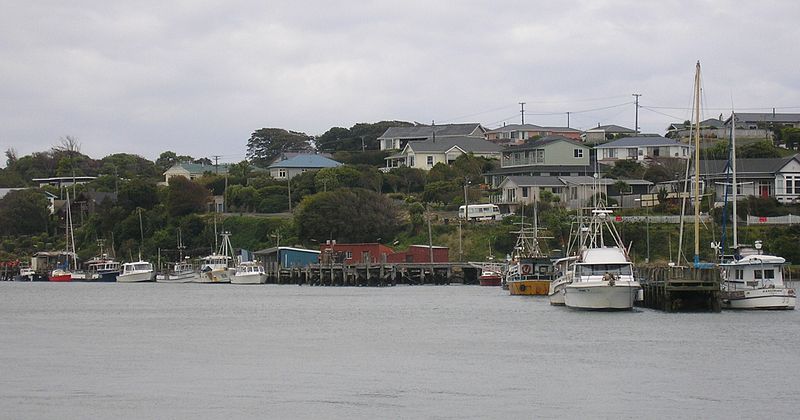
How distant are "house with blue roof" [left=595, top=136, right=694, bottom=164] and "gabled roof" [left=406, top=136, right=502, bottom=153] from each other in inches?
664

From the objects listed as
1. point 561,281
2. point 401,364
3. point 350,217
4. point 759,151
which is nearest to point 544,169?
point 759,151

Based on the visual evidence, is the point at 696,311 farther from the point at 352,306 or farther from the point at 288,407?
the point at 288,407

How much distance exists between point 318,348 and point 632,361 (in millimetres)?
11677

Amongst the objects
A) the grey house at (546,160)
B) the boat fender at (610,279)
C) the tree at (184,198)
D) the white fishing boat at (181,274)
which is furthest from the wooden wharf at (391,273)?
the boat fender at (610,279)

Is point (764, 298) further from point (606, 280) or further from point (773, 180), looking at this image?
point (773, 180)

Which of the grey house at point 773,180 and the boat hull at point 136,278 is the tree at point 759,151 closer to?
the grey house at point 773,180

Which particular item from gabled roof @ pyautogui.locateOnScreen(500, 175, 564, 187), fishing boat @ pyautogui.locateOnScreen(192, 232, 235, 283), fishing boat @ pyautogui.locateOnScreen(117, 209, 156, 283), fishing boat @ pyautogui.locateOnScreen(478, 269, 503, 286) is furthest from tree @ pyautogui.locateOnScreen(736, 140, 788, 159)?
fishing boat @ pyautogui.locateOnScreen(117, 209, 156, 283)

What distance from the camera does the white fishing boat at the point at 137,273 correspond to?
11188cm

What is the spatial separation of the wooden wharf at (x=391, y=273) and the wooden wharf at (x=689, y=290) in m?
38.1

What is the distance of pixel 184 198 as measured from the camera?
128 metres

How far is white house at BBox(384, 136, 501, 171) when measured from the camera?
460ft

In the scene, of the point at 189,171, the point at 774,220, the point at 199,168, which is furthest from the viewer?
the point at 199,168

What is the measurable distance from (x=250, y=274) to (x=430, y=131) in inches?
2399

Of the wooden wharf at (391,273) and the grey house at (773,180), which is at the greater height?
the grey house at (773,180)
